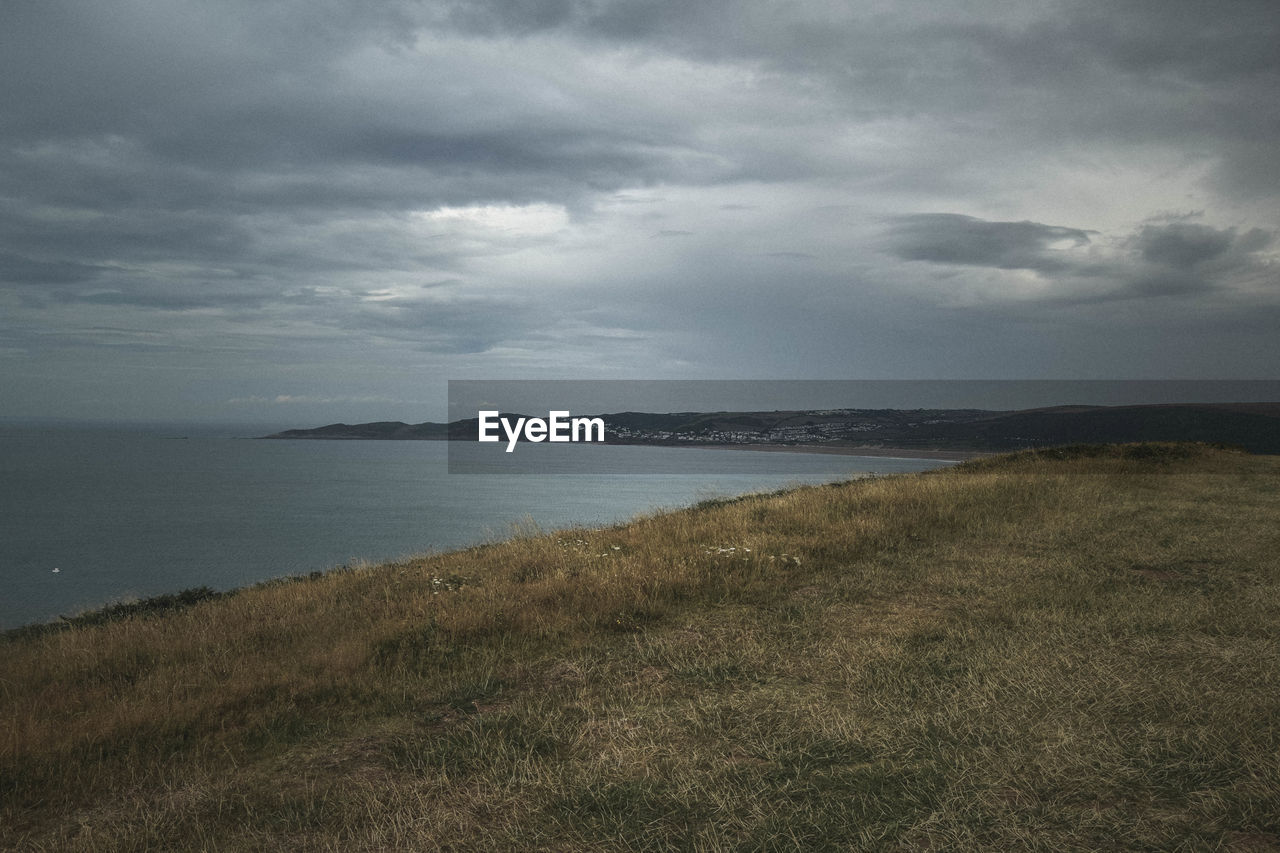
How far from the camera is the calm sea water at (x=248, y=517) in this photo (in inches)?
1826

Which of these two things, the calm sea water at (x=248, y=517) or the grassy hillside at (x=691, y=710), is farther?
the calm sea water at (x=248, y=517)

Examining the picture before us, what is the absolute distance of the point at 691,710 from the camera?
19.4 feet

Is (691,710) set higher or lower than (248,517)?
higher

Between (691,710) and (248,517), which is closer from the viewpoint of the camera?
(691,710)

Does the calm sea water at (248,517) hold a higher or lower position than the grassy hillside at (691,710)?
lower

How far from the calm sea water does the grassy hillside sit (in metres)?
12.1

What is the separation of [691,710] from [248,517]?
8352cm

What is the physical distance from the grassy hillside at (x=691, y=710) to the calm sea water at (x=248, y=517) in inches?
476

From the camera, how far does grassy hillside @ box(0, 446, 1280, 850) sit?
428cm

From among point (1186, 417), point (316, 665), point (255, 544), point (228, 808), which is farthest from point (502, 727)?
point (1186, 417)

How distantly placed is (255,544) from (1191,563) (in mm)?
63176

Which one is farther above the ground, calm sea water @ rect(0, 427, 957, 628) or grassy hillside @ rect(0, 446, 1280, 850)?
grassy hillside @ rect(0, 446, 1280, 850)

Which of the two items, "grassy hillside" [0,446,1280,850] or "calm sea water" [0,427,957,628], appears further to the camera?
"calm sea water" [0,427,957,628]

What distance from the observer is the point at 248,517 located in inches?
3100
